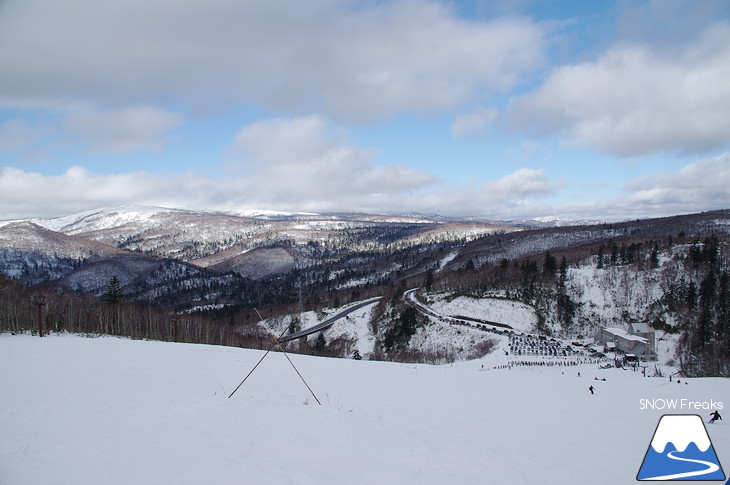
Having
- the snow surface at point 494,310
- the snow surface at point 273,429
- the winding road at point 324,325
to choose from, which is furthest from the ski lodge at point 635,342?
the winding road at point 324,325

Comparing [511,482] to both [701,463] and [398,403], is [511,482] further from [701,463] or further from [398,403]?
[398,403]

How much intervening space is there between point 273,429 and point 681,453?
34.0ft

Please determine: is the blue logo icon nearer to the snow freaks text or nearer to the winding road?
the snow freaks text

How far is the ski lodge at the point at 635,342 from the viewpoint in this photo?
6194 cm

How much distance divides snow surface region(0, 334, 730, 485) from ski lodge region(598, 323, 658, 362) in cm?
4607

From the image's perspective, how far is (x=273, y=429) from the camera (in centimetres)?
1065

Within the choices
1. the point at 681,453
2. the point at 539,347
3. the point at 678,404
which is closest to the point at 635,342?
the point at 539,347

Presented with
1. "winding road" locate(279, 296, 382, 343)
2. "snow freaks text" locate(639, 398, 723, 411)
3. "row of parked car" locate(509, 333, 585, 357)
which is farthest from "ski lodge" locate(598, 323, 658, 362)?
"winding road" locate(279, 296, 382, 343)

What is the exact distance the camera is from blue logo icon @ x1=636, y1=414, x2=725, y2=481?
857 cm

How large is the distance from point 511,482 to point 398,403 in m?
9.99

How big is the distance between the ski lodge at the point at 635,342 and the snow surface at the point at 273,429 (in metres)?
46.1

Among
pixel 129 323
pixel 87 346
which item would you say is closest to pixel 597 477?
pixel 87 346

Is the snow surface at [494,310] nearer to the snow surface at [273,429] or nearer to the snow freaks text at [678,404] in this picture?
the snow freaks text at [678,404]

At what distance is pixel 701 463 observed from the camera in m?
8.77
